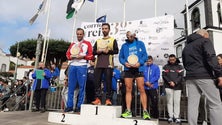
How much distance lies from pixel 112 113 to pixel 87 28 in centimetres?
550

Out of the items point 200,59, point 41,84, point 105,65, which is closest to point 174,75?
point 105,65

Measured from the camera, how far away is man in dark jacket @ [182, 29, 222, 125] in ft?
9.75

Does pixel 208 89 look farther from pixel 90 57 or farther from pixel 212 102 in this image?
pixel 90 57

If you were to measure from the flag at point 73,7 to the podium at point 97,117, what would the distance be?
6.54 meters

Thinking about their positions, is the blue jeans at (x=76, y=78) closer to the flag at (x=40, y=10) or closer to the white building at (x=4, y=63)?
the flag at (x=40, y=10)

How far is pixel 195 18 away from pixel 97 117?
72.4 ft

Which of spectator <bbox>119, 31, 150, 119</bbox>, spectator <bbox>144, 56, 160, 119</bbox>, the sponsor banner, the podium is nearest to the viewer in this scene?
the podium

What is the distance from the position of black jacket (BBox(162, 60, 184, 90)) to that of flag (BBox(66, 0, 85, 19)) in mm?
5867

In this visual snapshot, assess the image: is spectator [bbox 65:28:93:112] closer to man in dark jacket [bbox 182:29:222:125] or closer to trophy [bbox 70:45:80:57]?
trophy [bbox 70:45:80:57]

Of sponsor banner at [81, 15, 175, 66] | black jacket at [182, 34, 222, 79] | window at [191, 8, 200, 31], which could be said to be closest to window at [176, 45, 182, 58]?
window at [191, 8, 200, 31]

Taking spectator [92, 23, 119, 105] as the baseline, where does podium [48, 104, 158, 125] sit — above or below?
below

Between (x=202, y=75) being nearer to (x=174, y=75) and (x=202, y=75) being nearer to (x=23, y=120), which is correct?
(x=174, y=75)

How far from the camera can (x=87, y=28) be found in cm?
873

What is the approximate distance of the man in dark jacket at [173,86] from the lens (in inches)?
193
